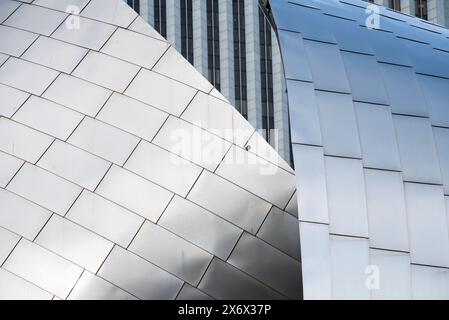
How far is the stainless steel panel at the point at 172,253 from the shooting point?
1783 cm

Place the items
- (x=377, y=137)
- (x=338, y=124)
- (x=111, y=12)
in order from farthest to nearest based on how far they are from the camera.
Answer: (x=111, y=12)
(x=377, y=137)
(x=338, y=124)

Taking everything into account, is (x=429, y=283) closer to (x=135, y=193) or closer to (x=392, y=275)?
(x=392, y=275)

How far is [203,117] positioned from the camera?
19.0 metres

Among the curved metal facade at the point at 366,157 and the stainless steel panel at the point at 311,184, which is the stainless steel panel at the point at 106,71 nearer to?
the curved metal facade at the point at 366,157

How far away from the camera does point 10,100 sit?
65.5ft

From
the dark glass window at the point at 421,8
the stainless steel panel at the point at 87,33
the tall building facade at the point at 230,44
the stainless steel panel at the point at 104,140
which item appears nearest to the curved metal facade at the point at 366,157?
the stainless steel panel at the point at 104,140

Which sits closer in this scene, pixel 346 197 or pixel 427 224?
pixel 346 197

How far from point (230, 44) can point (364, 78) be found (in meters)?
61.7

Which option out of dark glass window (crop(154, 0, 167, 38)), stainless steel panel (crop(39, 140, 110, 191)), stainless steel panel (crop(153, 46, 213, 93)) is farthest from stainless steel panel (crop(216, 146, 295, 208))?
dark glass window (crop(154, 0, 167, 38))

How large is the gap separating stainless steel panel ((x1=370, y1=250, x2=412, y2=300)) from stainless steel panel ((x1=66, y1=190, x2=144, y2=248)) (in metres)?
4.91

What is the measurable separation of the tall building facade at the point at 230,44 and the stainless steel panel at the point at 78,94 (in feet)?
184

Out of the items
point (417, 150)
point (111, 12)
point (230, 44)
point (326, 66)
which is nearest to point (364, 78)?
point (326, 66)

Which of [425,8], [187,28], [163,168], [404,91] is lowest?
[163,168]
